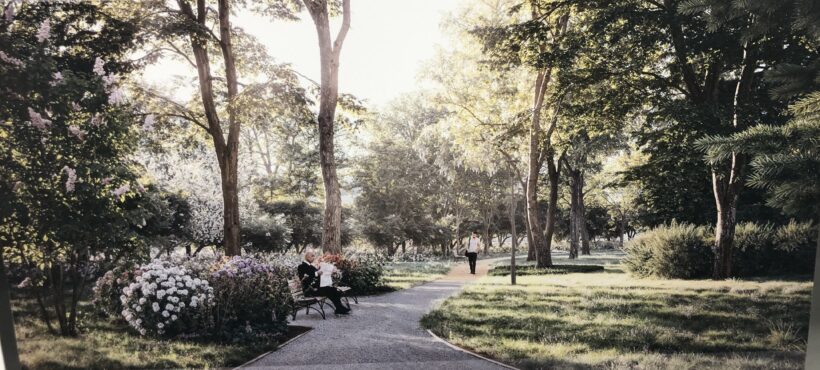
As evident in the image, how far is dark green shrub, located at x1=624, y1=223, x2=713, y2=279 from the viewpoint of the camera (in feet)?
12.8

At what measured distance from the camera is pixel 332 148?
13.4 ft

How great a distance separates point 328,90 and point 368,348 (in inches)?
96.6

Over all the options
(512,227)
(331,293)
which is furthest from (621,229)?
(331,293)

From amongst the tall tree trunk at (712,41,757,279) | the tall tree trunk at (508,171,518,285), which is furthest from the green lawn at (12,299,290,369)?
the tall tree trunk at (712,41,757,279)

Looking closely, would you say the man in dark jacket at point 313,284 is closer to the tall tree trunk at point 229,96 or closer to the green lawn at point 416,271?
the green lawn at point 416,271

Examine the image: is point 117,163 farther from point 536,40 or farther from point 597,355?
point 597,355

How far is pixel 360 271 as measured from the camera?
6.02 metres

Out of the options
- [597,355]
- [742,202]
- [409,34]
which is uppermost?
[409,34]

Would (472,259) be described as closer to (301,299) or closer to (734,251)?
(301,299)

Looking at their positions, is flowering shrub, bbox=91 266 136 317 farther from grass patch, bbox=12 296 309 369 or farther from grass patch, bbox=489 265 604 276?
grass patch, bbox=489 265 604 276

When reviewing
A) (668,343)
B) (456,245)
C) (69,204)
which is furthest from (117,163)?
(668,343)

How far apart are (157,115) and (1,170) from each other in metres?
1.18

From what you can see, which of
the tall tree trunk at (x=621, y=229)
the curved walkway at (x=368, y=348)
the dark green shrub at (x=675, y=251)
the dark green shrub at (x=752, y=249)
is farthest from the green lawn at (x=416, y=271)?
the dark green shrub at (x=752, y=249)

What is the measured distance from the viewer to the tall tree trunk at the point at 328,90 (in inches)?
153
